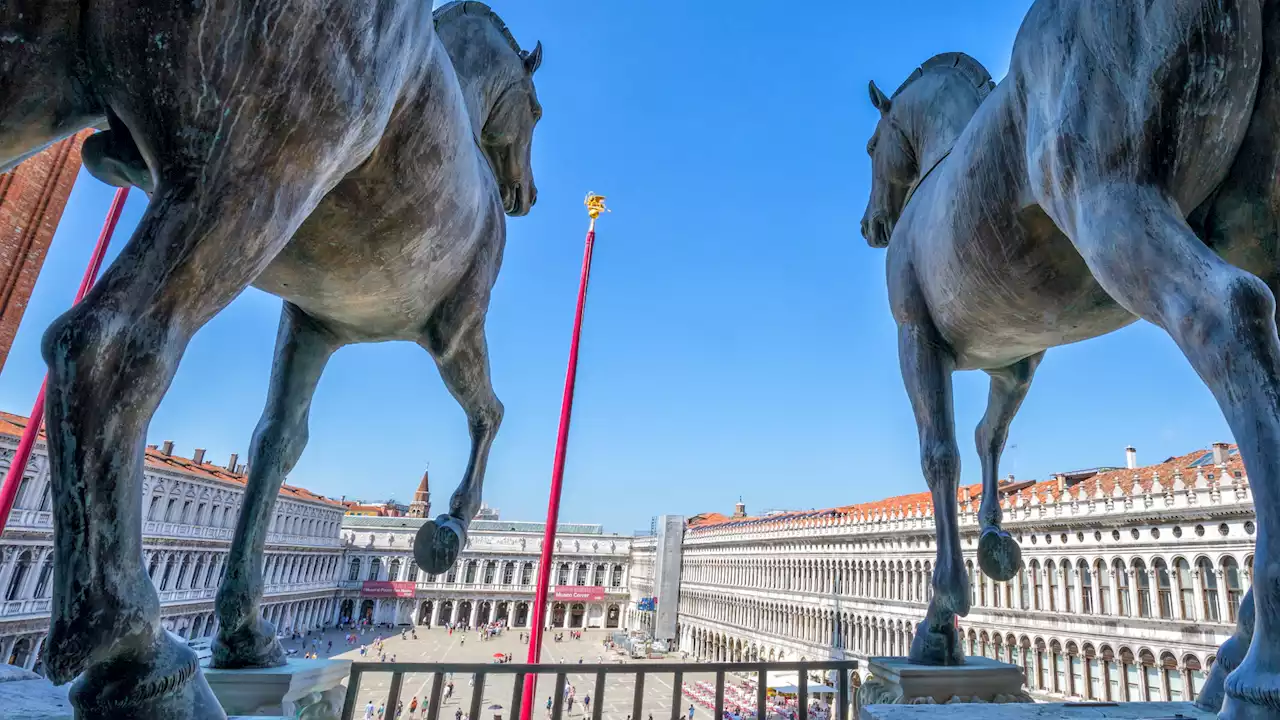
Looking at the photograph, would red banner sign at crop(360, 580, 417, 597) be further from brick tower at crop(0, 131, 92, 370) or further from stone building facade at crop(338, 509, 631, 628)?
brick tower at crop(0, 131, 92, 370)

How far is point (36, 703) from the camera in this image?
2252mm

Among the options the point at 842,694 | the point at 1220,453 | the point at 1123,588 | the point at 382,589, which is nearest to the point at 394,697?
the point at 842,694

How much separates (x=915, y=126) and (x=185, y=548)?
169 feet

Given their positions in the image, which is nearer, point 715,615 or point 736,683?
point 736,683

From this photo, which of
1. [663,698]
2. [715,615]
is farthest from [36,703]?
[715,615]

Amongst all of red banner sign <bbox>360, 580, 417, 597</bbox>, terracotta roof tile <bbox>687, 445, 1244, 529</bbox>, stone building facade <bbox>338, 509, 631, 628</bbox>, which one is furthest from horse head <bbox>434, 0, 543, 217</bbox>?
red banner sign <bbox>360, 580, 417, 597</bbox>

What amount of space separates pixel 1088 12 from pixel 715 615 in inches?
2725

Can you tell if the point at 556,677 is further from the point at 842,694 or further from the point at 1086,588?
the point at 1086,588

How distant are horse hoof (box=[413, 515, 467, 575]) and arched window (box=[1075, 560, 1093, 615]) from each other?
118 feet

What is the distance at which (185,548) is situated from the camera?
42938 millimetres

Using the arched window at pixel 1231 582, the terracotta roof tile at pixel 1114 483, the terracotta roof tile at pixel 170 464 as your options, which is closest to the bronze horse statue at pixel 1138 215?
the terracotta roof tile at pixel 1114 483

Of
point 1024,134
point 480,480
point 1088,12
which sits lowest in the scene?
point 480,480

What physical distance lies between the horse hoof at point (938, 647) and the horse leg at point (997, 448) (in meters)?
0.52

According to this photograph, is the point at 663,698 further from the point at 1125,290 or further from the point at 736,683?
the point at 1125,290
